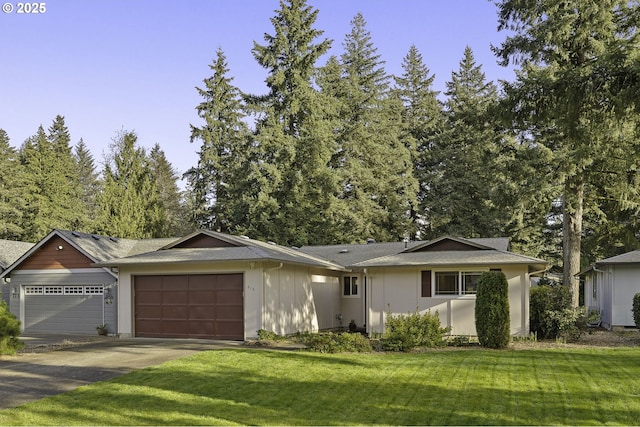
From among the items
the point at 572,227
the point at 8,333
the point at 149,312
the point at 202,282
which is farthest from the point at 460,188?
the point at 8,333

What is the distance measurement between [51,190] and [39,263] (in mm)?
22620

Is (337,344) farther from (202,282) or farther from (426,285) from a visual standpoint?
(202,282)

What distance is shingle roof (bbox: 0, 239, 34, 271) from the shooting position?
25.6m

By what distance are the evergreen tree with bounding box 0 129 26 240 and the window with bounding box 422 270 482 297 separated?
31663 millimetres

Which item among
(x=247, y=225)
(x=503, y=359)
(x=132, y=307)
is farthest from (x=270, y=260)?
(x=247, y=225)

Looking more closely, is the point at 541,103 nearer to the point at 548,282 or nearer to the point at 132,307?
the point at 132,307

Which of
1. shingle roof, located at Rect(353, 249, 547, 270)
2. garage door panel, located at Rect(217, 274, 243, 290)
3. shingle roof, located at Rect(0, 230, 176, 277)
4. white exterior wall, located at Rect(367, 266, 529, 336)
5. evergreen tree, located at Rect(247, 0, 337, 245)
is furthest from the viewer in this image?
evergreen tree, located at Rect(247, 0, 337, 245)

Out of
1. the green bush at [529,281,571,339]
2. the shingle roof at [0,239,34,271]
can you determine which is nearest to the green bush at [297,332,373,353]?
the green bush at [529,281,571,339]

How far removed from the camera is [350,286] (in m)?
25.8

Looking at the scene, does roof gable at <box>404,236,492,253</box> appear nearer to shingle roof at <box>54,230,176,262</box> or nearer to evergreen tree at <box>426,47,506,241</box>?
shingle roof at <box>54,230,176,262</box>

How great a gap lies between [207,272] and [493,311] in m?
9.01

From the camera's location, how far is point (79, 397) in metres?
10.3

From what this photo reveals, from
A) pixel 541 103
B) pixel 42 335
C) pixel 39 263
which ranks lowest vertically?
pixel 42 335

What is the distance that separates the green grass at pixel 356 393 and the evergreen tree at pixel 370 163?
2277cm
